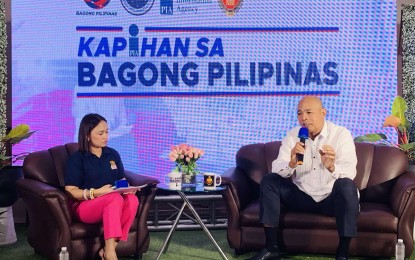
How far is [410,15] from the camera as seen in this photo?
6.44m

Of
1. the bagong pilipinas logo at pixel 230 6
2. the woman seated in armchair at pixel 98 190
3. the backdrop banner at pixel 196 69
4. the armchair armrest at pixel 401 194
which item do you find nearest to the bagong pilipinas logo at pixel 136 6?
the backdrop banner at pixel 196 69

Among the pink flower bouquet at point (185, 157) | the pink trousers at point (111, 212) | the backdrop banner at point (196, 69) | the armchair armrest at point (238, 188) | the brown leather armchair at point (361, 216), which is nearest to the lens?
the pink trousers at point (111, 212)

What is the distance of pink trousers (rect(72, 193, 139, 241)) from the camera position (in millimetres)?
4641

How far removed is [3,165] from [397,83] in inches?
142

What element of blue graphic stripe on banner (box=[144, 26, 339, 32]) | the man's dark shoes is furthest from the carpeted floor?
blue graphic stripe on banner (box=[144, 26, 339, 32])

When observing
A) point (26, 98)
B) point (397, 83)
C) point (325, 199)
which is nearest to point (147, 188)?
point (325, 199)

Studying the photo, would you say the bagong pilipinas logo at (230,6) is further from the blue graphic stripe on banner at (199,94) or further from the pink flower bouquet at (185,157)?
the pink flower bouquet at (185,157)

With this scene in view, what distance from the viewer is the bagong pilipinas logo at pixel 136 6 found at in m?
6.37

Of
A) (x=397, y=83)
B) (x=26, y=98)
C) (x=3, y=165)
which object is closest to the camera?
(x=3, y=165)

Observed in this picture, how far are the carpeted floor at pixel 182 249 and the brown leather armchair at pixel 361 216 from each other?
0.56ft

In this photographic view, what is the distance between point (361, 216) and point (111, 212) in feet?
5.60

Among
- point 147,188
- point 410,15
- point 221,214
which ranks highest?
point 410,15

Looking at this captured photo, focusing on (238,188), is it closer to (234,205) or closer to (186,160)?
(234,205)

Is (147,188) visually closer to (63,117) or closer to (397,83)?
(63,117)
